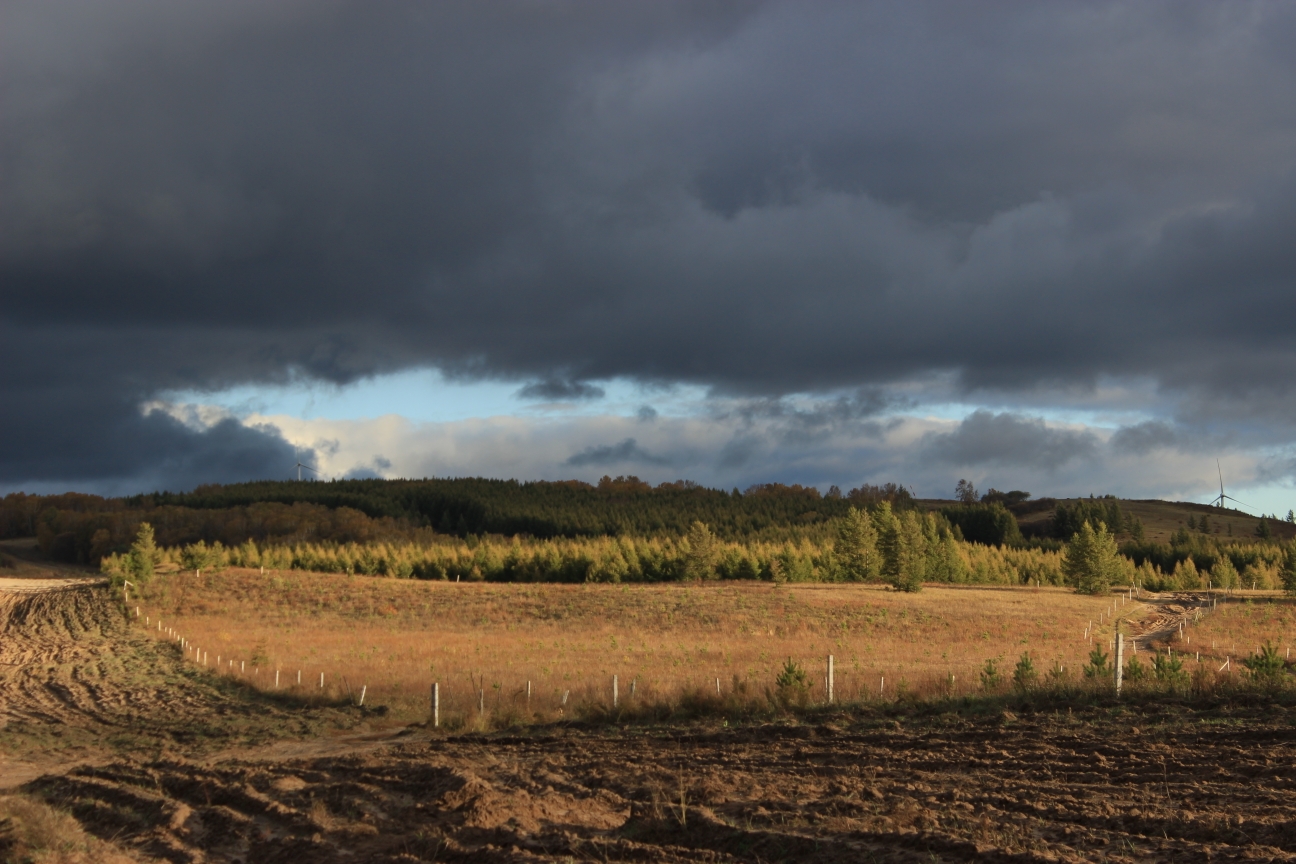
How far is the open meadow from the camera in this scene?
2805cm

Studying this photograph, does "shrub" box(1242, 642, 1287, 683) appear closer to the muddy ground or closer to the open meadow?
the muddy ground

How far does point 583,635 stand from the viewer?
2216 inches

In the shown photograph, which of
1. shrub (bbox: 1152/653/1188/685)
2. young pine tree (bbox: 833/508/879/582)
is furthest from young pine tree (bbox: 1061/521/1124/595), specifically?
shrub (bbox: 1152/653/1188/685)

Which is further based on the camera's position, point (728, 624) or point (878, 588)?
point (878, 588)

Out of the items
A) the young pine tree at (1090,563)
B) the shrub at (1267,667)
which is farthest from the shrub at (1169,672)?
the young pine tree at (1090,563)

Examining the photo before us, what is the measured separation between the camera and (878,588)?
94.5m

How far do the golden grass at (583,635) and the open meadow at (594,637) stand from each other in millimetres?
144

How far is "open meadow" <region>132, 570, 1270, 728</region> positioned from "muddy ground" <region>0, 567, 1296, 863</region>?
4775 millimetres

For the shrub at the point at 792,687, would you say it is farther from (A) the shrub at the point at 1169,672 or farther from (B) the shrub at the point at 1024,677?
(A) the shrub at the point at 1169,672

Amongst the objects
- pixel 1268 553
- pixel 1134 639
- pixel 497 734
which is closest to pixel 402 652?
pixel 497 734

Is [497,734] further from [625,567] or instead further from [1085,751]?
[625,567]

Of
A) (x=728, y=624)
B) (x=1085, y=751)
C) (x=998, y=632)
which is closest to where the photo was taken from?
(x=1085, y=751)

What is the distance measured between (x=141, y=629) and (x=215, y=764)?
45.2 m

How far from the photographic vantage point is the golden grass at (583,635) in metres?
30.2
